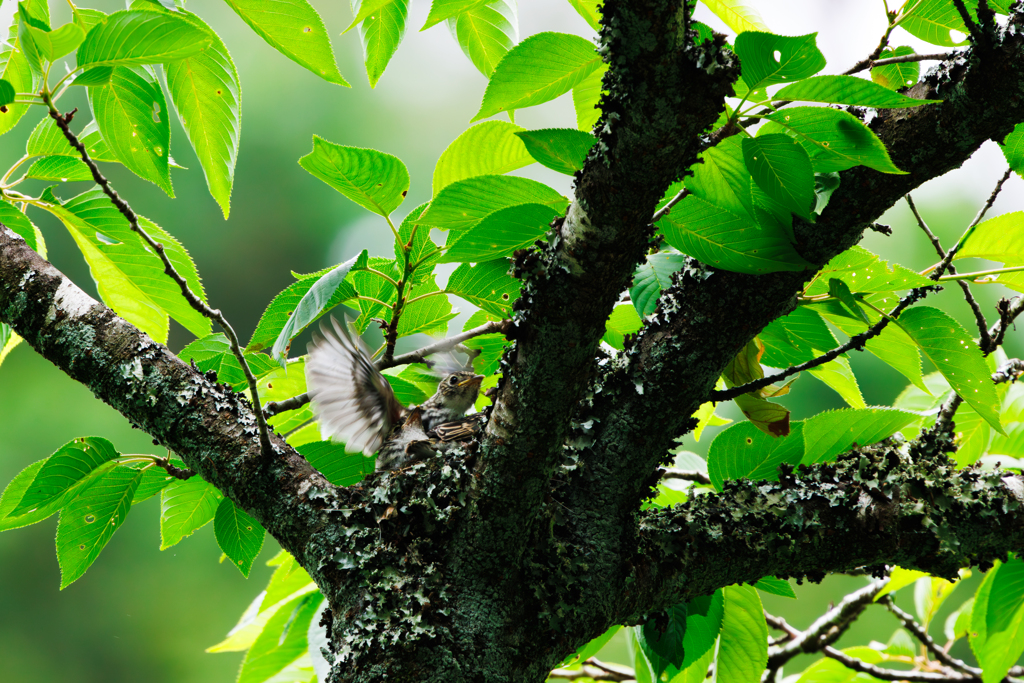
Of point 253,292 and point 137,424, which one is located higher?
point 253,292

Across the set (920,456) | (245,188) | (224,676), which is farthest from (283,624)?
(245,188)

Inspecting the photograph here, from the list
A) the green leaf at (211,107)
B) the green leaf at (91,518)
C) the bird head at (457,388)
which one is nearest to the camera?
the green leaf at (211,107)

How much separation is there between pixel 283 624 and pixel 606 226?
3.22 ft

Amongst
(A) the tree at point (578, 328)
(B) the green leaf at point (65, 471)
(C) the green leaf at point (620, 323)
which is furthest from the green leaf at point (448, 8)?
(B) the green leaf at point (65, 471)

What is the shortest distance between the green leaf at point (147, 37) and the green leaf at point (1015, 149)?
33.9 inches

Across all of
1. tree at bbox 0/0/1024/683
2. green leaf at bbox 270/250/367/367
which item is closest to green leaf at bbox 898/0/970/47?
tree at bbox 0/0/1024/683

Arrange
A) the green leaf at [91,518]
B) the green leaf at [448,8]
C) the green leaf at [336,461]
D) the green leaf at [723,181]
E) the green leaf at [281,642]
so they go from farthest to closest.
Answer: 1. the green leaf at [281,642]
2. the green leaf at [336,461]
3. the green leaf at [91,518]
4. the green leaf at [448,8]
5. the green leaf at [723,181]

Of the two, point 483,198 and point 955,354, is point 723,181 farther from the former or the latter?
point 955,354

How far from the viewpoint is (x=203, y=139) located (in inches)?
30.5

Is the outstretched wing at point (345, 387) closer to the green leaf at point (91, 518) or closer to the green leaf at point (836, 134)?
the green leaf at point (91, 518)

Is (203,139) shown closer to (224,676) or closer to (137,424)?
(137,424)

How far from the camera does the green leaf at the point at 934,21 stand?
75cm

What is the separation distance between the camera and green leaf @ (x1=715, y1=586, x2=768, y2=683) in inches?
38.8

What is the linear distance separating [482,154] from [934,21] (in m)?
0.54
